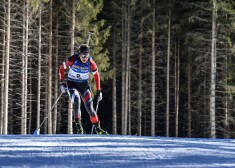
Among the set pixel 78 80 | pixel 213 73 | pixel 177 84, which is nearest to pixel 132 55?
pixel 177 84

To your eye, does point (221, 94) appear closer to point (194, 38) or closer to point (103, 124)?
point (194, 38)

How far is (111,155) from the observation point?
16.1 ft

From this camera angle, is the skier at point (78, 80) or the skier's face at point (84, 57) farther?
the skier at point (78, 80)

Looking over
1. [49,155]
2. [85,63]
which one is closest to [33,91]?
[85,63]

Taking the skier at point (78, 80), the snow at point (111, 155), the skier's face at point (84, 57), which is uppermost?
the skier's face at point (84, 57)

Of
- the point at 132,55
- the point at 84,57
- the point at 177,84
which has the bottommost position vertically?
the point at 177,84

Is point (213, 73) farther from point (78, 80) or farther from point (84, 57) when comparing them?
point (84, 57)

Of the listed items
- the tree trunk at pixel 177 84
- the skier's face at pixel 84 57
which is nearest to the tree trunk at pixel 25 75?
the skier's face at pixel 84 57

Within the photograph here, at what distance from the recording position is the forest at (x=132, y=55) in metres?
21.3

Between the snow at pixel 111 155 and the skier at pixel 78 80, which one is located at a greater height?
the skier at pixel 78 80

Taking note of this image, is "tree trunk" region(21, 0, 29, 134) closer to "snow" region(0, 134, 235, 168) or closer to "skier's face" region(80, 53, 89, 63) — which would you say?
"skier's face" region(80, 53, 89, 63)

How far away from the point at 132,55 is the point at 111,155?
23.5 meters

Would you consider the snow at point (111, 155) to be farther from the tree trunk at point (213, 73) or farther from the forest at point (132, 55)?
the forest at point (132, 55)

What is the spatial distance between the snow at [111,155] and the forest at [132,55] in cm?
1447
